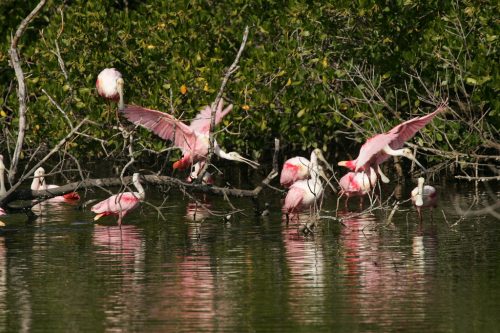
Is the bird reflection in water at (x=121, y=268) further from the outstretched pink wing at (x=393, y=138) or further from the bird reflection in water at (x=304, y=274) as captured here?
the outstretched pink wing at (x=393, y=138)

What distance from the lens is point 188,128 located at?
1691 cm

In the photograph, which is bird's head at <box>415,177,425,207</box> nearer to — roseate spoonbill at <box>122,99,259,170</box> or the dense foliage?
the dense foliage

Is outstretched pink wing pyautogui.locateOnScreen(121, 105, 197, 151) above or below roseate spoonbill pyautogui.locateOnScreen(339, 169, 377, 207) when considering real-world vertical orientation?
above

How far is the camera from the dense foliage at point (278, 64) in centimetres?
1870

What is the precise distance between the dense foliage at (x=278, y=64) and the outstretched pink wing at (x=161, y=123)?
188cm

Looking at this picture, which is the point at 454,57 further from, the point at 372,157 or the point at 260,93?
the point at 260,93

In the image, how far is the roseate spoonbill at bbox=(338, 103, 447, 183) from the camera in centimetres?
1662

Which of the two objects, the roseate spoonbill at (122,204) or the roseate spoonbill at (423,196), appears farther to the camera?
the roseate spoonbill at (423,196)

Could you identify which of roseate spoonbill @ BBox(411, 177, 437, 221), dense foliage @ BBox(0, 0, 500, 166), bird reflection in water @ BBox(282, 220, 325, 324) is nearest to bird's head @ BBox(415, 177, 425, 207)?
roseate spoonbill @ BBox(411, 177, 437, 221)

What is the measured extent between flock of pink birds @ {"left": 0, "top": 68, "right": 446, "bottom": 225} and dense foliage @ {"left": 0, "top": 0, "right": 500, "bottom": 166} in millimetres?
724

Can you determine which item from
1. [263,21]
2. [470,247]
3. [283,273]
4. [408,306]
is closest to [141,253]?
[283,273]

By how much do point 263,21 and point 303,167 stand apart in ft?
11.3

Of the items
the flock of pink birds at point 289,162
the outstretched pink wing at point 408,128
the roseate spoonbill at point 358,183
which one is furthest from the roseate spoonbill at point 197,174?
the outstretched pink wing at point 408,128

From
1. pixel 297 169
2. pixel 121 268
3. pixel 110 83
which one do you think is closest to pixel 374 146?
pixel 297 169
